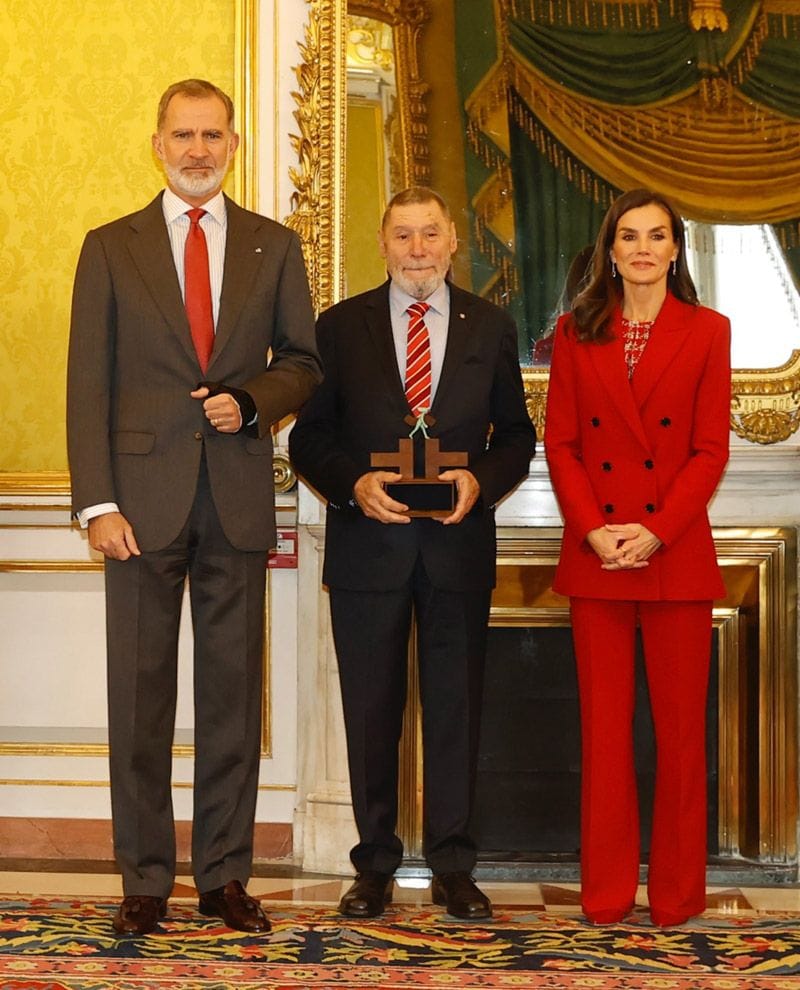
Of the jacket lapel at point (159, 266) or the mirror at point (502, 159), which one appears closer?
the jacket lapel at point (159, 266)

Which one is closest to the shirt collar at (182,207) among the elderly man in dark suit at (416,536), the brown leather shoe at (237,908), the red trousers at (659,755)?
the elderly man in dark suit at (416,536)

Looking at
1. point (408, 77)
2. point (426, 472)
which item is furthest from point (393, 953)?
point (408, 77)

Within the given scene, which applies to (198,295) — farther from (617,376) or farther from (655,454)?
(655,454)

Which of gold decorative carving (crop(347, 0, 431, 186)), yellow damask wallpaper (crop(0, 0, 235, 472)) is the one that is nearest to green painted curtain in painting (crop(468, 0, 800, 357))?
gold decorative carving (crop(347, 0, 431, 186))

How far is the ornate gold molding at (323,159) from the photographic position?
14.1 ft

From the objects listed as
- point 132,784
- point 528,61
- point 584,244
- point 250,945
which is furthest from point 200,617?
point 528,61

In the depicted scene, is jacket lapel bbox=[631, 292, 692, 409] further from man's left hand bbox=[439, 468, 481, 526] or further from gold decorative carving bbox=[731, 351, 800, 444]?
gold decorative carving bbox=[731, 351, 800, 444]

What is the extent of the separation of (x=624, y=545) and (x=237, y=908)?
1237 millimetres

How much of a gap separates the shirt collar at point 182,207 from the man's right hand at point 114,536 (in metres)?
0.74

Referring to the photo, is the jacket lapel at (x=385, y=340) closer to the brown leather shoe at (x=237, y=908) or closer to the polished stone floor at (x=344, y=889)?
the brown leather shoe at (x=237, y=908)

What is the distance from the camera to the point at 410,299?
144 inches

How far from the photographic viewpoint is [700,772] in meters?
3.46

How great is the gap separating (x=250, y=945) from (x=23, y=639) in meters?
1.66

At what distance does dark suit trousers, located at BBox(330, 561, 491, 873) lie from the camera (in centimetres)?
349
